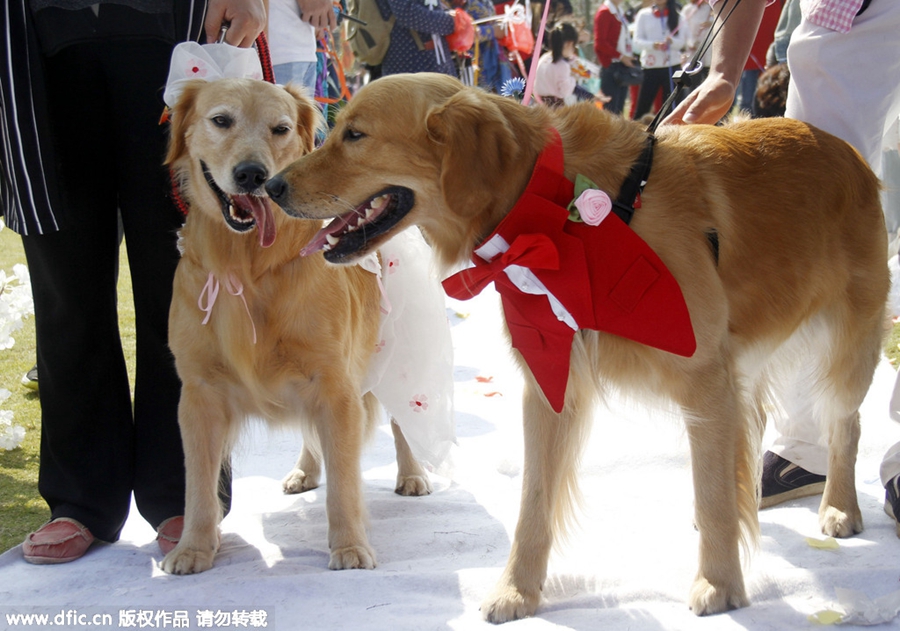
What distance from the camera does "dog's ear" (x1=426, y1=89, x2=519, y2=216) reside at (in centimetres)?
200

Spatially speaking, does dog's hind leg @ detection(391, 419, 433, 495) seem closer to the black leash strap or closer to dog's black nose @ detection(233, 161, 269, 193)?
dog's black nose @ detection(233, 161, 269, 193)

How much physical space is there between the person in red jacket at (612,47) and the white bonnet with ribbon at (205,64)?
9.32 meters

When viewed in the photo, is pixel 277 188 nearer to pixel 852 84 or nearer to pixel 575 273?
pixel 575 273

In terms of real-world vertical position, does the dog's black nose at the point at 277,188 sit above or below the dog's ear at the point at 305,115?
below

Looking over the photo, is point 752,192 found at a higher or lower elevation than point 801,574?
higher

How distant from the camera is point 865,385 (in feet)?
8.97

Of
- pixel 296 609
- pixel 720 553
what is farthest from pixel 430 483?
pixel 720 553

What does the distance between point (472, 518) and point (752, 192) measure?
4.99 feet

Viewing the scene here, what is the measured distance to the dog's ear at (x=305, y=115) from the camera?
9.48ft

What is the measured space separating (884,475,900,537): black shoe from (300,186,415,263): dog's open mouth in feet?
6.11

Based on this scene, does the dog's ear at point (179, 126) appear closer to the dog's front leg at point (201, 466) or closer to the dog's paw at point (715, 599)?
the dog's front leg at point (201, 466)

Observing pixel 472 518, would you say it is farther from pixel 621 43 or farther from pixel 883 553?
pixel 621 43

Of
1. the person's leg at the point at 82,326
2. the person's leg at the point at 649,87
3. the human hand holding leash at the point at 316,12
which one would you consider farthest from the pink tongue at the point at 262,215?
the person's leg at the point at 649,87

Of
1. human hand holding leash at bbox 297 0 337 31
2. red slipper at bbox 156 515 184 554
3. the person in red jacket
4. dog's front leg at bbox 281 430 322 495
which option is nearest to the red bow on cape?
red slipper at bbox 156 515 184 554
